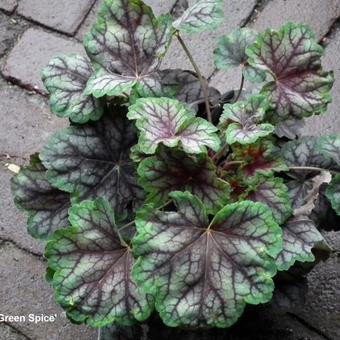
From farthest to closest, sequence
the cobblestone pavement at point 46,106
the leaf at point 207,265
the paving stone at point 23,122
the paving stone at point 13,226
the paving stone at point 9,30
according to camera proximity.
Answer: the paving stone at point 9,30 < the paving stone at point 23,122 < the paving stone at point 13,226 < the cobblestone pavement at point 46,106 < the leaf at point 207,265

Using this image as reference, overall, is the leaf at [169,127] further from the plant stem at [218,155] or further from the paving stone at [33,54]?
the paving stone at [33,54]

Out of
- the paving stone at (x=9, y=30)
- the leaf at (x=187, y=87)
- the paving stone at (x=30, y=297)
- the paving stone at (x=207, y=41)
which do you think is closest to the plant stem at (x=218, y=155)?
the leaf at (x=187, y=87)

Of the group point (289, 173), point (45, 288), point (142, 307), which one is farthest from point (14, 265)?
point (289, 173)

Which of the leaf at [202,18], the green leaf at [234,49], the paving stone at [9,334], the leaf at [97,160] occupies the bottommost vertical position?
the paving stone at [9,334]

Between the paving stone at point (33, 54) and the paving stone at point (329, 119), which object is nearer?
the paving stone at point (329, 119)

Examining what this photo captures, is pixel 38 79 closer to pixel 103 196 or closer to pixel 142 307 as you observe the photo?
pixel 103 196

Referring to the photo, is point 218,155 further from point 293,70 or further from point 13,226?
point 13,226

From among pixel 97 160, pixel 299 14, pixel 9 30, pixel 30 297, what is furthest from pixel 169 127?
pixel 9 30
